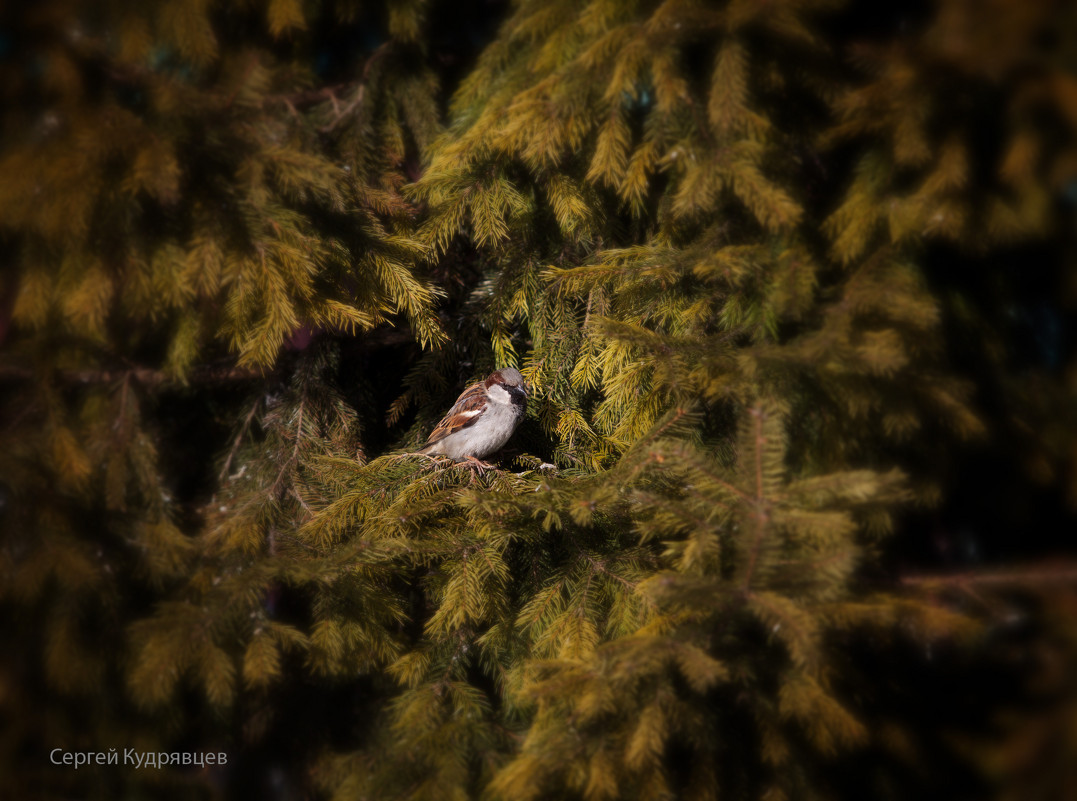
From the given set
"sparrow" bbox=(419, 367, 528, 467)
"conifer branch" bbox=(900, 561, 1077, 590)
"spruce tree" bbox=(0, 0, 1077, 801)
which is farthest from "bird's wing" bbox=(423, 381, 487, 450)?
"conifer branch" bbox=(900, 561, 1077, 590)

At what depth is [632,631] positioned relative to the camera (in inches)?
72.3

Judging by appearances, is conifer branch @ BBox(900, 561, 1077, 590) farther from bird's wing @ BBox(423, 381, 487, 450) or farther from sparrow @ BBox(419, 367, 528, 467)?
bird's wing @ BBox(423, 381, 487, 450)

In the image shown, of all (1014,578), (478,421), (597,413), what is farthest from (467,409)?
(1014,578)

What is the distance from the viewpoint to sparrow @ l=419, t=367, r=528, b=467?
8.48 ft

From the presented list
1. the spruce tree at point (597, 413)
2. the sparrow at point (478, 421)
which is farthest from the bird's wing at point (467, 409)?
the spruce tree at point (597, 413)

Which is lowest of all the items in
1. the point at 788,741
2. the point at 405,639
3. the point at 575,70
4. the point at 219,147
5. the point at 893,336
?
the point at 405,639

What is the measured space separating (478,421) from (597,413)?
1.90 ft

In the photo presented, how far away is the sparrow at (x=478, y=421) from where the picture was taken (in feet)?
8.48

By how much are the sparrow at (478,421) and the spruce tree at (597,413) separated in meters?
0.39

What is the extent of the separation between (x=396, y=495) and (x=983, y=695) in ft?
5.92

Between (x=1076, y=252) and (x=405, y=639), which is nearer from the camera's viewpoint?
(x=1076, y=252)

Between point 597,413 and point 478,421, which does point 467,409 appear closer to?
point 478,421

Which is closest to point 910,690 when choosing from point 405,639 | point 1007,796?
point 1007,796

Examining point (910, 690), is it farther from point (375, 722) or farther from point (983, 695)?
point (375, 722)
